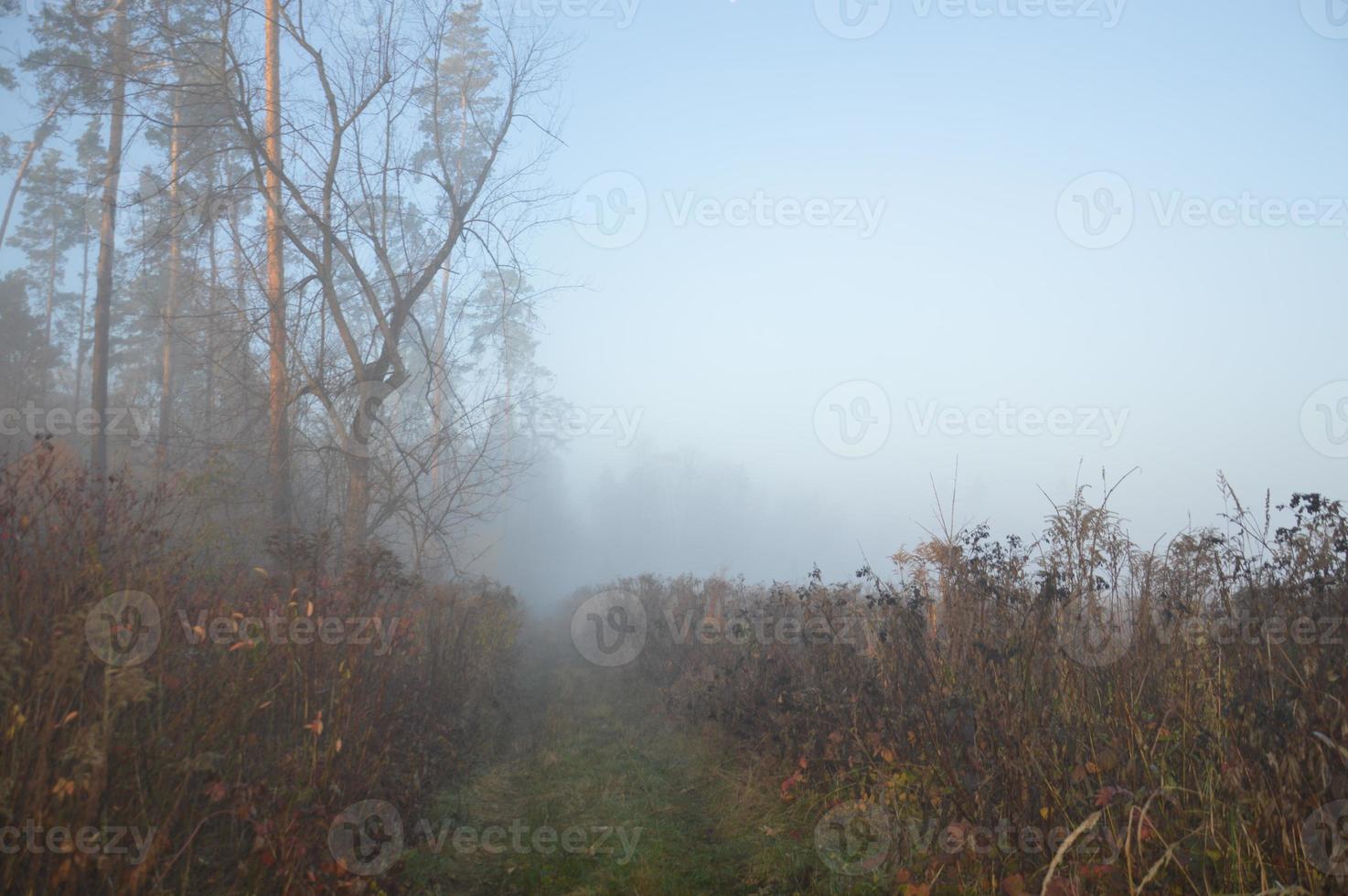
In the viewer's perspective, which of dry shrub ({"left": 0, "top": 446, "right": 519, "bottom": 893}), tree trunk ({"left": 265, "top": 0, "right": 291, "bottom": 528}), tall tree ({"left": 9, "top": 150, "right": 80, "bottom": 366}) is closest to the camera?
dry shrub ({"left": 0, "top": 446, "right": 519, "bottom": 893})

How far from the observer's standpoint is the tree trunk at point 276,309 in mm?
10086

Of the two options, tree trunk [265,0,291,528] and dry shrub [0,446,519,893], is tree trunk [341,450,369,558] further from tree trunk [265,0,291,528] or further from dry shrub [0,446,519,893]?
dry shrub [0,446,519,893]

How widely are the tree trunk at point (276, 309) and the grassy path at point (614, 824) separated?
494 centimetres

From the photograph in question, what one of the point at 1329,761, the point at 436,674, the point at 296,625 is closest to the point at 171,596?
the point at 296,625

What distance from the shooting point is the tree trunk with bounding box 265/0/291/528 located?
33.1 feet

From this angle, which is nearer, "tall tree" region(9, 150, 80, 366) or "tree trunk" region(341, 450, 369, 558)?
"tree trunk" region(341, 450, 369, 558)

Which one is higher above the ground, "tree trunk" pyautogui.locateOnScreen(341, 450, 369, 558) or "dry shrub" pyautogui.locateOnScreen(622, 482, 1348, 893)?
"tree trunk" pyautogui.locateOnScreen(341, 450, 369, 558)

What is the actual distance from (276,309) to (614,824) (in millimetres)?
7845

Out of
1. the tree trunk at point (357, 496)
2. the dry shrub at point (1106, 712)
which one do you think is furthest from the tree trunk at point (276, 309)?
the dry shrub at point (1106, 712)

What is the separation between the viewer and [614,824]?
18.3 ft

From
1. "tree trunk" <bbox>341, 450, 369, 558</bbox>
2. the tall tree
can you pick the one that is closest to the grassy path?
"tree trunk" <bbox>341, 450, 369, 558</bbox>

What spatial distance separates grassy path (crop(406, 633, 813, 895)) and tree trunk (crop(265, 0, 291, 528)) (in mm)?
4939

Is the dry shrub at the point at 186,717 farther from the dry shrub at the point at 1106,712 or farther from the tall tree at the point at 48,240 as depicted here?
the tall tree at the point at 48,240

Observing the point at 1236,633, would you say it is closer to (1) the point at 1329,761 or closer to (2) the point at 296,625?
(1) the point at 1329,761
